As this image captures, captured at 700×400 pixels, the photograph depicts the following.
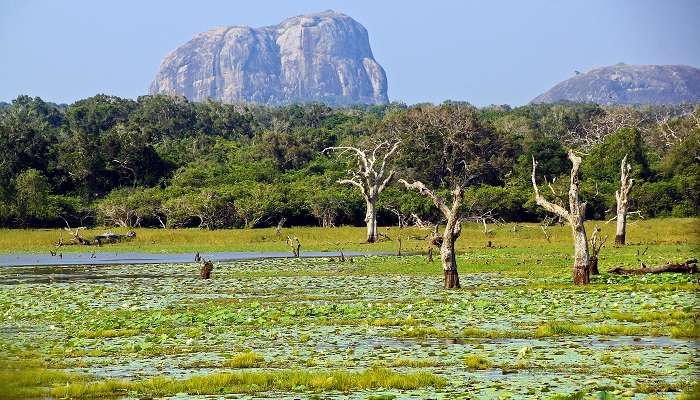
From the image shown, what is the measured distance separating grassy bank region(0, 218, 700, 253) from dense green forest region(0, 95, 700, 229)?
198 inches

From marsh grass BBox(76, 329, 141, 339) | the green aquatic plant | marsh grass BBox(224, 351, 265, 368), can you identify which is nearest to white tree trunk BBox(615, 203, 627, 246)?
marsh grass BBox(76, 329, 141, 339)

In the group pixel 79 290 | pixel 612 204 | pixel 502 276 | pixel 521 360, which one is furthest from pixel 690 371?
pixel 612 204

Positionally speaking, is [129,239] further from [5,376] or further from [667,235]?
[5,376]

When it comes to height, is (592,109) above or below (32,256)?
above

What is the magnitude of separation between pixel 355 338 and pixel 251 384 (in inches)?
214

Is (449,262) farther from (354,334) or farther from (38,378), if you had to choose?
(38,378)

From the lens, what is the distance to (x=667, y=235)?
59281 millimetres

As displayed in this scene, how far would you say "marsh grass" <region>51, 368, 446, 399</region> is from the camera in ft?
51.2

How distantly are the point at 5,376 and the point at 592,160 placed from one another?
83.9m

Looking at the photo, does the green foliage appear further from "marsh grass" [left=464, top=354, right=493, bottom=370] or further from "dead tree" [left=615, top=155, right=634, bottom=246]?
"marsh grass" [left=464, top=354, right=493, bottom=370]

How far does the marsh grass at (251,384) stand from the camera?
1560 cm

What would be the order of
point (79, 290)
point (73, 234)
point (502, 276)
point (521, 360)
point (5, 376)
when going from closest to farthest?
point (5, 376)
point (521, 360)
point (79, 290)
point (502, 276)
point (73, 234)

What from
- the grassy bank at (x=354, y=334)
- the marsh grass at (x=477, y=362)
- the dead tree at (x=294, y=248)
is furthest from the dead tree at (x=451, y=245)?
the dead tree at (x=294, y=248)

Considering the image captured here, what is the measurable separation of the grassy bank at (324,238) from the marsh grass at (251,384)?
134 feet
